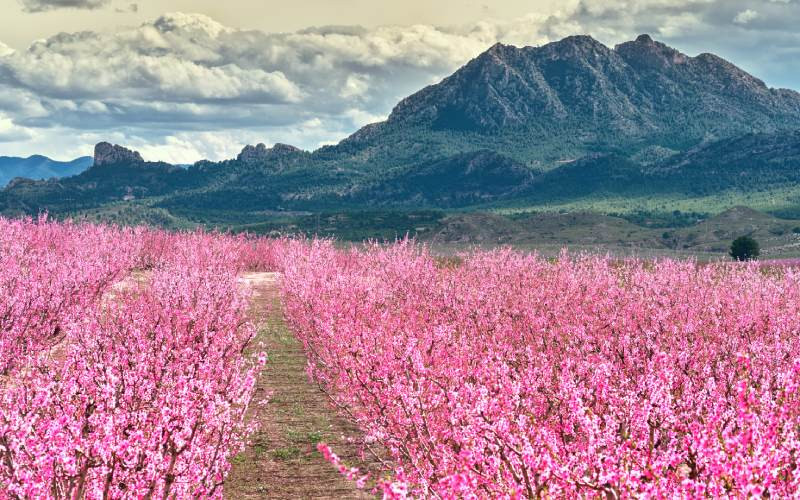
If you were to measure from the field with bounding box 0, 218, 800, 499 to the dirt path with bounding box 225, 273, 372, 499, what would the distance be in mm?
78

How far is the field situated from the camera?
9086 millimetres

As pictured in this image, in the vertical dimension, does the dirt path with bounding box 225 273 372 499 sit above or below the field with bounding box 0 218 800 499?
below

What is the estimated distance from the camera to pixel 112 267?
125ft

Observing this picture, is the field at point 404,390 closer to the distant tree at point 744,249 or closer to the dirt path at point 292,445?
the dirt path at point 292,445

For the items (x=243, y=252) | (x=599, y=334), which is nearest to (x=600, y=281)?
(x=599, y=334)

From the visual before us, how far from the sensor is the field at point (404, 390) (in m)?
9.09

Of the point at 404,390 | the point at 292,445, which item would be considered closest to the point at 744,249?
the point at 292,445

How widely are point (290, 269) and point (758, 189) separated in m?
187

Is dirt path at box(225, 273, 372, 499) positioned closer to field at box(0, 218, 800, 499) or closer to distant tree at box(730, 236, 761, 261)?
field at box(0, 218, 800, 499)

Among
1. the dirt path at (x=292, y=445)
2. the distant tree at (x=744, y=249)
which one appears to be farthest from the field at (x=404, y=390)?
the distant tree at (x=744, y=249)

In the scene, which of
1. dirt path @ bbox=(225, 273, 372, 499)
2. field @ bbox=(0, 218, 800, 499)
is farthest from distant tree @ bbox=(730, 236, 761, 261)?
dirt path @ bbox=(225, 273, 372, 499)

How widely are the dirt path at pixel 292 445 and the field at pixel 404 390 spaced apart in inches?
3.1

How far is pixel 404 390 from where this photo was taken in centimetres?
1503

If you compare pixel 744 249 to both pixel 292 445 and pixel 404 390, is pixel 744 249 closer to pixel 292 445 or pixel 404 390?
pixel 292 445
